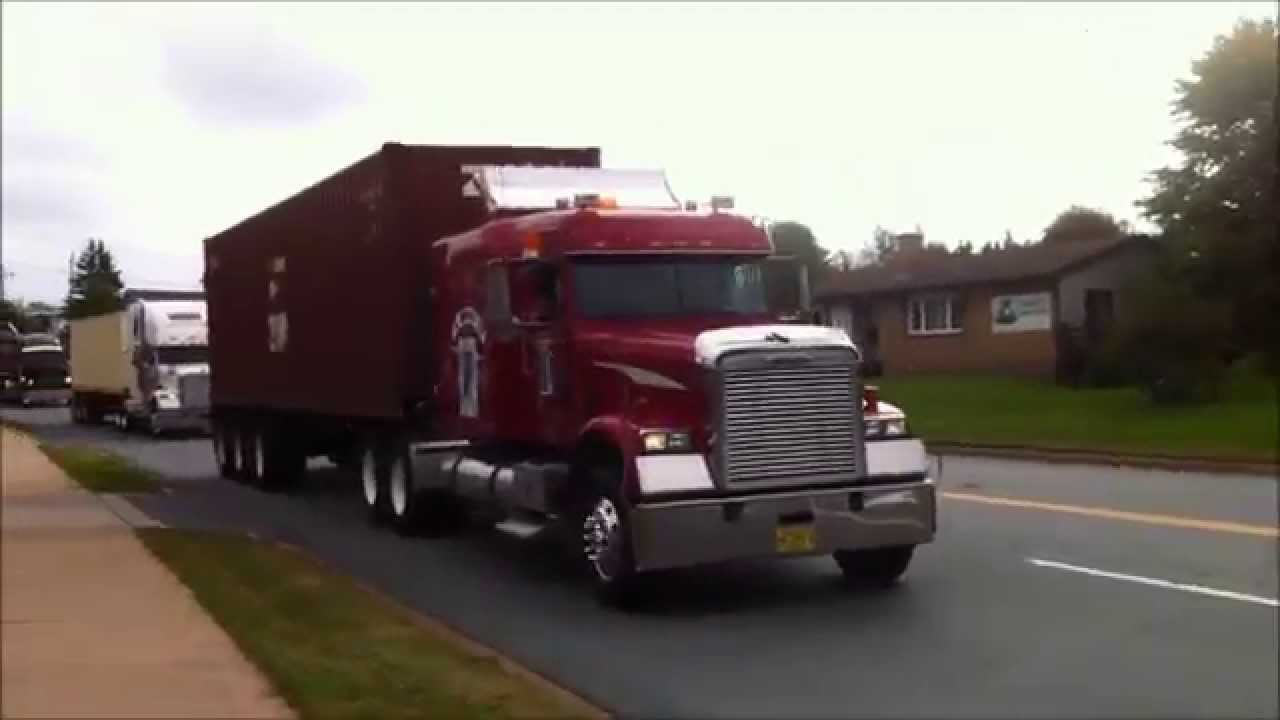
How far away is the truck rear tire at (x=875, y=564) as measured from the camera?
11.3 metres

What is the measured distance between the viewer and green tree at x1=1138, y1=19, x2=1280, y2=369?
10.7 ft

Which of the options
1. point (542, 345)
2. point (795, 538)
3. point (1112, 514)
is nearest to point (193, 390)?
point (542, 345)

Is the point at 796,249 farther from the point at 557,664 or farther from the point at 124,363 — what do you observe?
the point at 124,363

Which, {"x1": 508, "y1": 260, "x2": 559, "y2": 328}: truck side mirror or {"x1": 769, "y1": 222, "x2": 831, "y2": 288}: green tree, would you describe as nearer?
{"x1": 769, "y1": 222, "x2": 831, "y2": 288}: green tree

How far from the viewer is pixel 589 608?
10898 mm

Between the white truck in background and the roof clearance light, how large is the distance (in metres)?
2.38

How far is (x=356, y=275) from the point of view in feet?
50.3

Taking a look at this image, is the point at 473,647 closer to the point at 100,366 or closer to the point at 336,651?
the point at 336,651

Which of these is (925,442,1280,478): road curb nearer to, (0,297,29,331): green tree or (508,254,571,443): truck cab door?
(508,254,571,443): truck cab door

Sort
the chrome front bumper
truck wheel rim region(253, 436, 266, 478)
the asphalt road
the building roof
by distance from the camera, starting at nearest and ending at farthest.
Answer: the building roof
the asphalt road
the chrome front bumper
truck wheel rim region(253, 436, 266, 478)

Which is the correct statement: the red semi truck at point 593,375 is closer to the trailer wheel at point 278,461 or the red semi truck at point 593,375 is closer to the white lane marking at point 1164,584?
the white lane marking at point 1164,584

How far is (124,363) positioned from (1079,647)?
531 cm

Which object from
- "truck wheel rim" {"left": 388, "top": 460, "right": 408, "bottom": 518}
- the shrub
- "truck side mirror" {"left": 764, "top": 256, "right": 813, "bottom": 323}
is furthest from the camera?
"truck wheel rim" {"left": 388, "top": 460, "right": 408, "bottom": 518}

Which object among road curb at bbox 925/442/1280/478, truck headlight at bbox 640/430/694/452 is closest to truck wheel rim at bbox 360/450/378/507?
truck headlight at bbox 640/430/694/452
